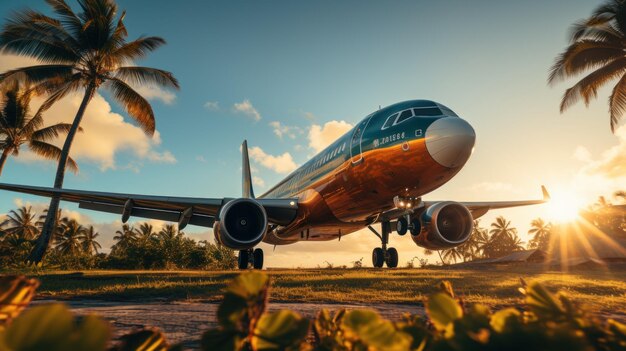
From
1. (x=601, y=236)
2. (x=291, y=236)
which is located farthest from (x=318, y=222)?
(x=601, y=236)

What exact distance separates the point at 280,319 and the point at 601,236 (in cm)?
4121

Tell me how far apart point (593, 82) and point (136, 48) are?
75.0ft

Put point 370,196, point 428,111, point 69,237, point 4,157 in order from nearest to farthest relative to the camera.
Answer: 1. point 428,111
2. point 370,196
3. point 4,157
4. point 69,237

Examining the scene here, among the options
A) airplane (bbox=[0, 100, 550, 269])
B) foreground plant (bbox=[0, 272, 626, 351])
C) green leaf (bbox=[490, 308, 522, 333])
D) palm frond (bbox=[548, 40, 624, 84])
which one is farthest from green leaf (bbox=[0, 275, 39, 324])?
palm frond (bbox=[548, 40, 624, 84])

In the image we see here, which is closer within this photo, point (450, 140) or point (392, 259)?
point (450, 140)

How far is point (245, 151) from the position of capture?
24078 mm

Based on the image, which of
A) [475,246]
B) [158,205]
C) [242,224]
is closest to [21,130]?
[158,205]

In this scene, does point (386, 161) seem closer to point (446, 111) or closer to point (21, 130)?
point (446, 111)

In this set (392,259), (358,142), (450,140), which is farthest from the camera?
(392,259)

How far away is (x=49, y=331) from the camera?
0.23 meters

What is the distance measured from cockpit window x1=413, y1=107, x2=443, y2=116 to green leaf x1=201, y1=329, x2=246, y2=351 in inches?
280

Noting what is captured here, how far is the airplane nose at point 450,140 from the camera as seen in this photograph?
20.4 feet

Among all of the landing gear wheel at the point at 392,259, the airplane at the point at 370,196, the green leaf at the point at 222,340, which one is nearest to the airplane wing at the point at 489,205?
the airplane at the point at 370,196

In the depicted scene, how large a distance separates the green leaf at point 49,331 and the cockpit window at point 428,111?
7.27 m
